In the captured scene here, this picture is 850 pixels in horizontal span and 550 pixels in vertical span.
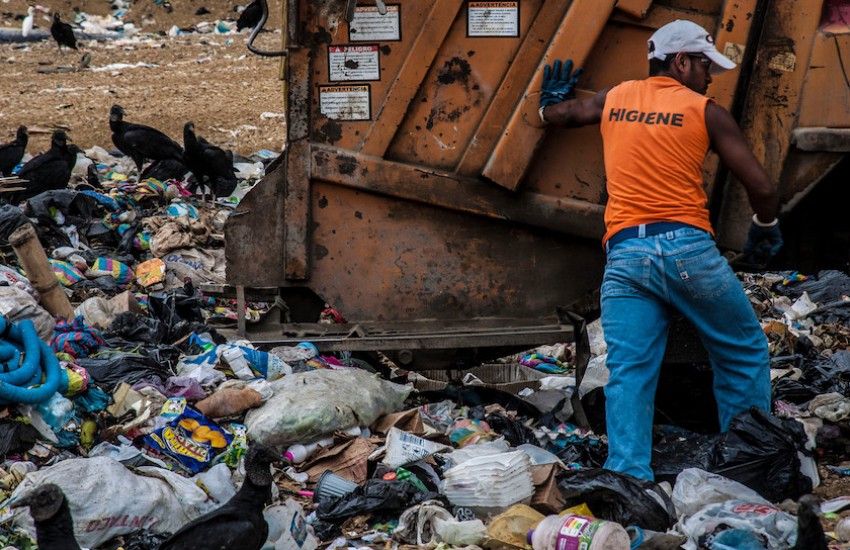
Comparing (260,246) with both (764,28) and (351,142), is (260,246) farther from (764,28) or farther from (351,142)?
(764,28)

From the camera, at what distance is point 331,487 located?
3535mm

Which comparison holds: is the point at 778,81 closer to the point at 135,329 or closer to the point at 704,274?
the point at 704,274

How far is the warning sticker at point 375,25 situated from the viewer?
3.96m

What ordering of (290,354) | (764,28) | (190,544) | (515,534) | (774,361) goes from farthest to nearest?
1. (774,361)
2. (290,354)
3. (764,28)
4. (515,534)
5. (190,544)

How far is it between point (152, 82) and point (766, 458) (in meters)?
10.6

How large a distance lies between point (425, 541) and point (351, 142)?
1.63 meters

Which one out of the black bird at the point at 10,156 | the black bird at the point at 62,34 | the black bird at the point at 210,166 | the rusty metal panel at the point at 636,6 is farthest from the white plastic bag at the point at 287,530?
the black bird at the point at 62,34

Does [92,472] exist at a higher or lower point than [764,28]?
lower

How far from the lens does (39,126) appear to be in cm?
1052

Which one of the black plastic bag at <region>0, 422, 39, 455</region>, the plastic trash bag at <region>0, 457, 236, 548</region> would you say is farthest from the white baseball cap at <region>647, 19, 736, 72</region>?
the black plastic bag at <region>0, 422, 39, 455</region>

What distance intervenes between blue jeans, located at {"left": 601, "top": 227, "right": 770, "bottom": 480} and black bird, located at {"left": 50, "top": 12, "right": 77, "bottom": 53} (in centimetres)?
1221

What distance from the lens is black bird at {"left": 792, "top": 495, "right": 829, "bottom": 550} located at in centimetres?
248

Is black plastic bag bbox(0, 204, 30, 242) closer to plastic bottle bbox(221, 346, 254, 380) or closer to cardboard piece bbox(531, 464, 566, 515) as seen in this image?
plastic bottle bbox(221, 346, 254, 380)

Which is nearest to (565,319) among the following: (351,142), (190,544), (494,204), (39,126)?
(494,204)
